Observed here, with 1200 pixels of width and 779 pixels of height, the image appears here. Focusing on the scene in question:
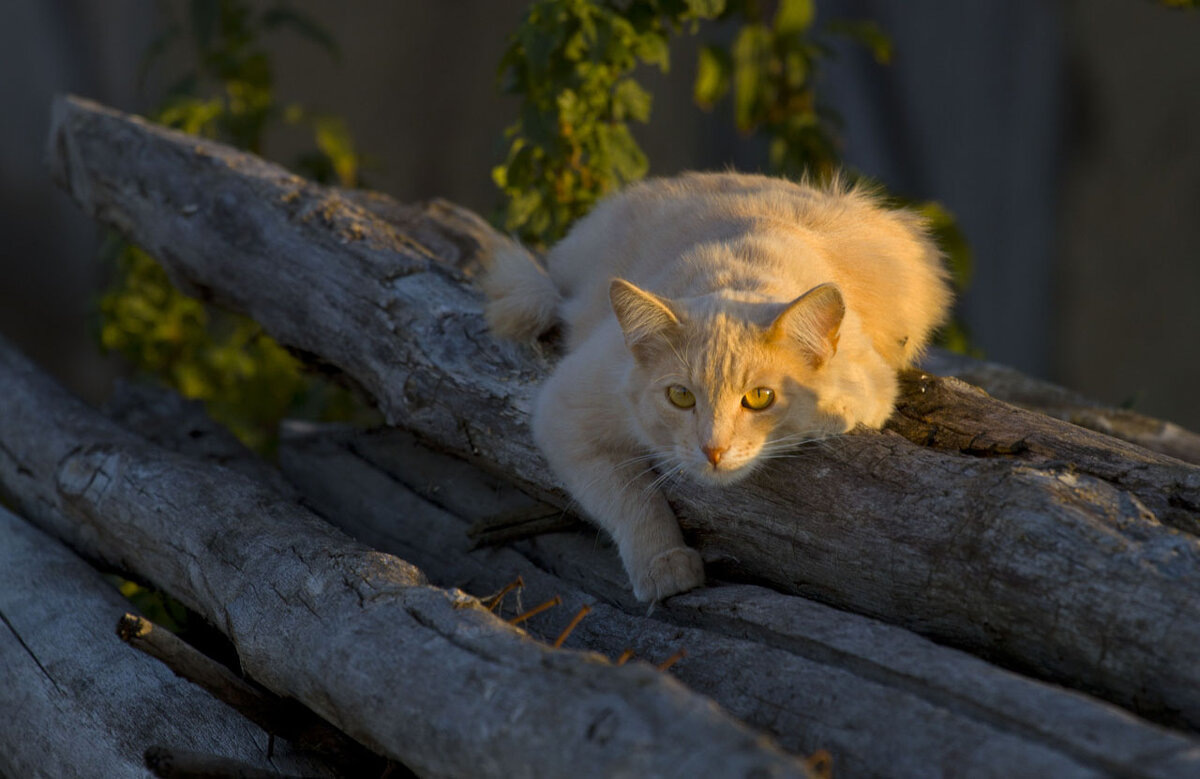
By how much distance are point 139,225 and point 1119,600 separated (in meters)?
3.17

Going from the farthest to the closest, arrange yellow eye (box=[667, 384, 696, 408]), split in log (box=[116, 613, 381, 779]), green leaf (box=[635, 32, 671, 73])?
1. green leaf (box=[635, 32, 671, 73])
2. yellow eye (box=[667, 384, 696, 408])
3. split in log (box=[116, 613, 381, 779])

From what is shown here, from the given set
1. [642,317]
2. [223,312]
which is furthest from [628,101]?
[223,312]

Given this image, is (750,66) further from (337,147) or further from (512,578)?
(512,578)

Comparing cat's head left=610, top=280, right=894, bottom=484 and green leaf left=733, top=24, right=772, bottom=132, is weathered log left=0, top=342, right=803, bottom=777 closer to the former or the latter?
cat's head left=610, top=280, right=894, bottom=484

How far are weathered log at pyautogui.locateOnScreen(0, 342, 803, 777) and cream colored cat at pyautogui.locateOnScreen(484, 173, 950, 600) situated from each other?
0.53m

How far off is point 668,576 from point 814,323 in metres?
0.59

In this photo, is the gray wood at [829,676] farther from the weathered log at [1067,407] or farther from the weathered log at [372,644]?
the weathered log at [1067,407]

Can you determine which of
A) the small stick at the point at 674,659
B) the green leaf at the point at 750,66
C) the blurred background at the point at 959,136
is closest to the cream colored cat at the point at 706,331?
the small stick at the point at 674,659

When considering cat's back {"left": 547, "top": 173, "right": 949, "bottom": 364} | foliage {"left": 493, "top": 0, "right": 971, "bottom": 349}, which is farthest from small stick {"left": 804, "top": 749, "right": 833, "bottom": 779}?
foliage {"left": 493, "top": 0, "right": 971, "bottom": 349}

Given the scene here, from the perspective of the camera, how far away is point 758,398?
2.08 meters

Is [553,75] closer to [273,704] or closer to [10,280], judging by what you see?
[273,704]

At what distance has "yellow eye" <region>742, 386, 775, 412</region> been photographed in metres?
2.08

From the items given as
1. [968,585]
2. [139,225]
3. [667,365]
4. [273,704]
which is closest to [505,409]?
[667,365]

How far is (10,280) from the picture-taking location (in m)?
5.45
